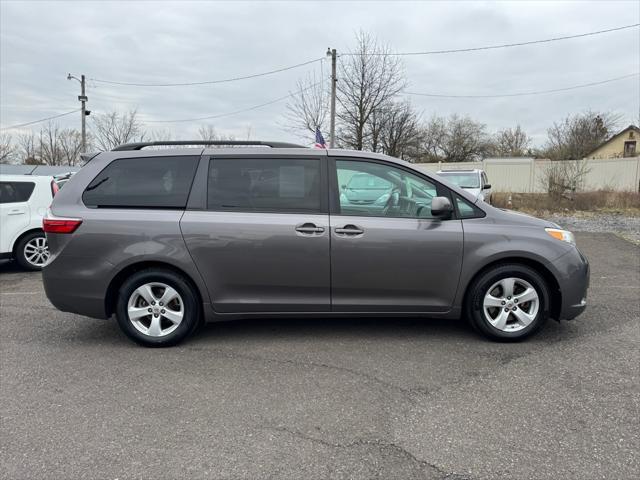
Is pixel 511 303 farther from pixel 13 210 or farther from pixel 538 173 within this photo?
pixel 538 173

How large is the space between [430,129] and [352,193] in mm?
52772

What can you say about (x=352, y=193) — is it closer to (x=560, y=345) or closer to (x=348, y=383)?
(x=348, y=383)

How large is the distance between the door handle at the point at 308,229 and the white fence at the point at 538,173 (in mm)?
21261

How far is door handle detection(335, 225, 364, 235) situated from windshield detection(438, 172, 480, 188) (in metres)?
10.3

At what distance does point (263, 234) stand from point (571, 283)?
9.04ft

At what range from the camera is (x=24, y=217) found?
7906 mm

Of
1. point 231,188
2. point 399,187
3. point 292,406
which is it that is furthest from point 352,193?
point 292,406

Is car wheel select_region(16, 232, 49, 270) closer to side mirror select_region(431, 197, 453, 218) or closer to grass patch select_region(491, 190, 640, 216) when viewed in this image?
side mirror select_region(431, 197, 453, 218)

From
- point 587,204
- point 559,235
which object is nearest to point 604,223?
point 587,204

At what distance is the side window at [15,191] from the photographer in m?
7.93

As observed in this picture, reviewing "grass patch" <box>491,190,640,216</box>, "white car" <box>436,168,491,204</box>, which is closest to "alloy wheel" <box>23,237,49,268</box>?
"white car" <box>436,168,491,204</box>

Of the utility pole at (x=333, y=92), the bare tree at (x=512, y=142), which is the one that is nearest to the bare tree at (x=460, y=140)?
the bare tree at (x=512, y=142)

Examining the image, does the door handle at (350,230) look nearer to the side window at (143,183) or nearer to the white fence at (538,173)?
the side window at (143,183)

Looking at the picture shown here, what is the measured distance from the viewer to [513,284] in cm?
422
